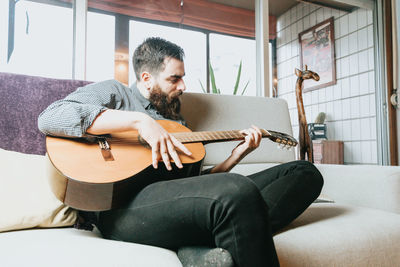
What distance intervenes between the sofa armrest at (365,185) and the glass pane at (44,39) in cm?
207

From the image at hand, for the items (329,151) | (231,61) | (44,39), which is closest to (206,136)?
(44,39)

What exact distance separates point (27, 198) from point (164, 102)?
0.59 metres

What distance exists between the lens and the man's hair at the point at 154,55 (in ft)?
4.09

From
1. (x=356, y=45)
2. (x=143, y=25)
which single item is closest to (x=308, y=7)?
(x=356, y=45)

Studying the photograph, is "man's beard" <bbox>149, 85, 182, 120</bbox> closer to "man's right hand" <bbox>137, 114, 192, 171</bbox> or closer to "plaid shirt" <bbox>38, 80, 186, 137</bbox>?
"plaid shirt" <bbox>38, 80, 186, 137</bbox>

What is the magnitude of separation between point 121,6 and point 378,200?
9.08 ft

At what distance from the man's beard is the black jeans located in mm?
515

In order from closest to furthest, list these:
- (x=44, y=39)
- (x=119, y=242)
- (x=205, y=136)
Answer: (x=119, y=242) < (x=205, y=136) < (x=44, y=39)

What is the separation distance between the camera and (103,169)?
31.3 inches

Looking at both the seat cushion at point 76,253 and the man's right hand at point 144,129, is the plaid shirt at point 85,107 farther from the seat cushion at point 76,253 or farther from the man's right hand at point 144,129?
the seat cushion at point 76,253

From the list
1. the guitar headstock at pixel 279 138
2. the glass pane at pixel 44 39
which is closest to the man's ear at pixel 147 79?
the guitar headstock at pixel 279 138

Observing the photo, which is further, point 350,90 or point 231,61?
point 350,90

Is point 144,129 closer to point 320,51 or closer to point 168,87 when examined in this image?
point 168,87

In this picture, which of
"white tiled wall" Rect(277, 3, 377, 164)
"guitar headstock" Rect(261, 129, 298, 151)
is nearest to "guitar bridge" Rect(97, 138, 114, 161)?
"guitar headstock" Rect(261, 129, 298, 151)
